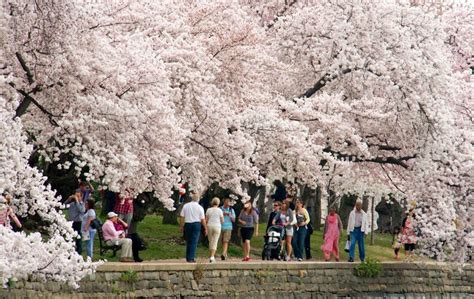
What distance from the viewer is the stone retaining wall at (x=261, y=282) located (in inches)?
965

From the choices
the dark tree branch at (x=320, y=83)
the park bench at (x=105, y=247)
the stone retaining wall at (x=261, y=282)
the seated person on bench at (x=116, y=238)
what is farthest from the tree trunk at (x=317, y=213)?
the seated person on bench at (x=116, y=238)

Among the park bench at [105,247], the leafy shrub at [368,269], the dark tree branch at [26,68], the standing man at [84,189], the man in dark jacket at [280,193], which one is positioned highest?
the dark tree branch at [26,68]

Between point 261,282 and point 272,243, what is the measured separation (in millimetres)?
2540

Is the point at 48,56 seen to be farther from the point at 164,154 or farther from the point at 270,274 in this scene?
the point at 270,274

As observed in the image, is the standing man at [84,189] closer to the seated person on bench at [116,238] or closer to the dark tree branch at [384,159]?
the seated person on bench at [116,238]

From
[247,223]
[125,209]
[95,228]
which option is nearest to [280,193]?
[247,223]

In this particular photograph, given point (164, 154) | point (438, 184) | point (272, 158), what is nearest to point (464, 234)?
A: point (438, 184)

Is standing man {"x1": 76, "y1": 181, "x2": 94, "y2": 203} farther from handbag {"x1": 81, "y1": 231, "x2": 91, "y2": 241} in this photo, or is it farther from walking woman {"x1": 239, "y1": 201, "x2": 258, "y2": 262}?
walking woman {"x1": 239, "y1": 201, "x2": 258, "y2": 262}

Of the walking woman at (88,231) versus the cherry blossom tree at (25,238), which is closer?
the cherry blossom tree at (25,238)

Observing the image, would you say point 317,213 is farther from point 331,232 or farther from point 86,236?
point 86,236

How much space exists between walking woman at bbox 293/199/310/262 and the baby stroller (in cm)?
74

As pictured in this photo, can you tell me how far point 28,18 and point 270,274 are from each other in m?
9.33

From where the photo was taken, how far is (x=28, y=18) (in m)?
23.3

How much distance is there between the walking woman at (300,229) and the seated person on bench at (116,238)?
21.8 ft
